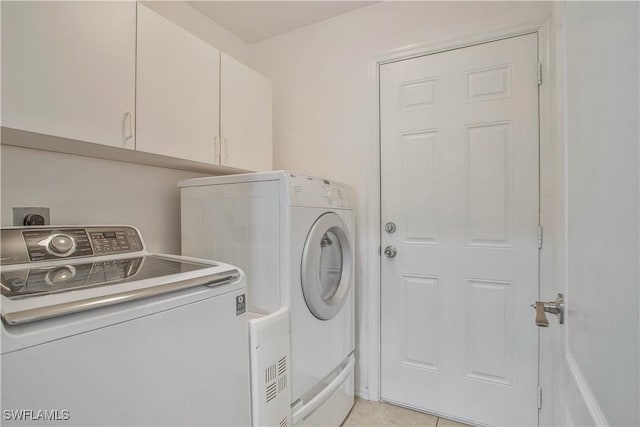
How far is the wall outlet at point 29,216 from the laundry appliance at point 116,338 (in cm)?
12

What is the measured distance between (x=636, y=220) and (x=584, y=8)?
44cm

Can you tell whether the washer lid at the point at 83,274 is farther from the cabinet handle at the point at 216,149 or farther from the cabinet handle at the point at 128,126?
the cabinet handle at the point at 216,149

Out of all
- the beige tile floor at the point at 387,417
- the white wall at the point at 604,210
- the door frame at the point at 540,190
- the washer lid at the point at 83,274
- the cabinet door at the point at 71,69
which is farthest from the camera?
the beige tile floor at the point at 387,417

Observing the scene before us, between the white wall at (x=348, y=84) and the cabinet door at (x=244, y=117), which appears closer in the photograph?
the cabinet door at (x=244, y=117)

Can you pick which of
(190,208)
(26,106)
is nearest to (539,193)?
(190,208)

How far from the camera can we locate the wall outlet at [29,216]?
1.19 m

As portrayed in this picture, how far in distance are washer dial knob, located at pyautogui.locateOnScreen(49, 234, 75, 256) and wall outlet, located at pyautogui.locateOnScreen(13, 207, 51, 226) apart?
6.0 inches

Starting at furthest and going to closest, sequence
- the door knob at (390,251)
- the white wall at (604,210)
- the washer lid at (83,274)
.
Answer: the door knob at (390,251) < the washer lid at (83,274) < the white wall at (604,210)

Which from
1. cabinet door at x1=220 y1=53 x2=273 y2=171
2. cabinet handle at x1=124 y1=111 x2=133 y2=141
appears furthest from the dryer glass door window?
cabinet handle at x1=124 y1=111 x2=133 y2=141

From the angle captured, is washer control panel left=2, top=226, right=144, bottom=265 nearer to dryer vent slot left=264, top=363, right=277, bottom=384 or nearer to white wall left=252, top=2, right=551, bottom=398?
dryer vent slot left=264, top=363, right=277, bottom=384

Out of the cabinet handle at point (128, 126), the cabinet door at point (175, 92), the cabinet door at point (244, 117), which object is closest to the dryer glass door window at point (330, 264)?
the cabinet door at point (244, 117)

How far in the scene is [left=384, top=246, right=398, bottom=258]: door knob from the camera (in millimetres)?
1924

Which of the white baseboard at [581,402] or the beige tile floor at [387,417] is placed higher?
the white baseboard at [581,402]

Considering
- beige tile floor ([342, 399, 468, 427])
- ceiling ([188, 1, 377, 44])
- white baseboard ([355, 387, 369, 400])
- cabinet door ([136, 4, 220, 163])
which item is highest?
ceiling ([188, 1, 377, 44])
